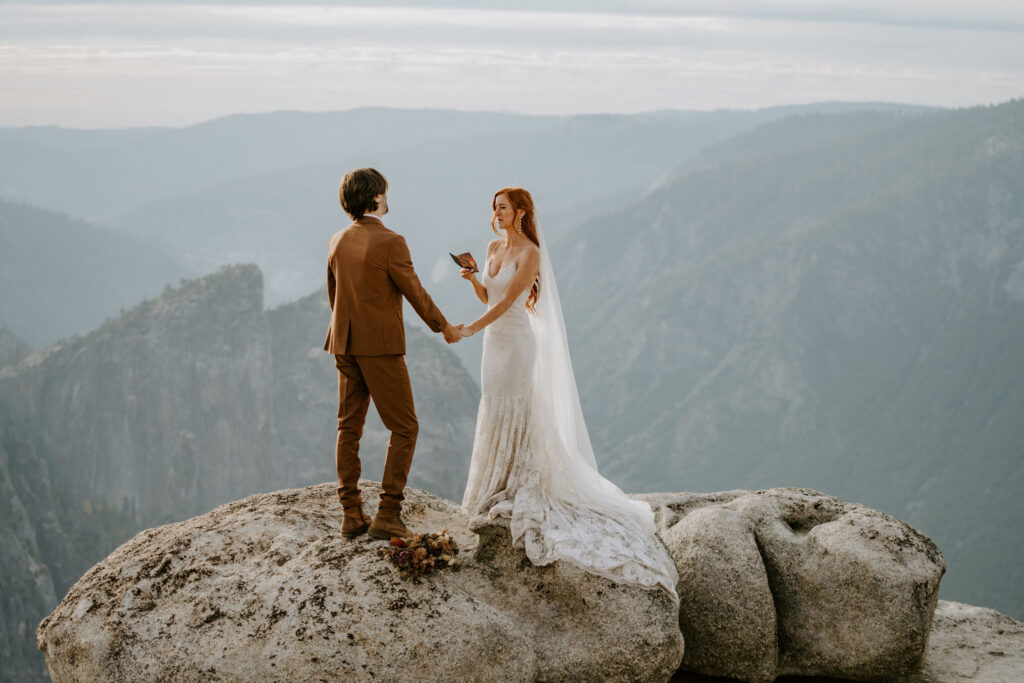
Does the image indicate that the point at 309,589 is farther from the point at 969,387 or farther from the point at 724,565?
the point at 969,387

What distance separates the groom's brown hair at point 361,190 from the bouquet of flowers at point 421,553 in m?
3.20

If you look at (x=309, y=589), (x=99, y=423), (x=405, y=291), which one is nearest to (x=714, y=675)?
(x=309, y=589)

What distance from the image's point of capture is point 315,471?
14688cm

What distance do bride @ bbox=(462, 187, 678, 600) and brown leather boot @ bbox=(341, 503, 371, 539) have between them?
1.21 meters

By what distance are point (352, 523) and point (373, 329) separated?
7.15 ft

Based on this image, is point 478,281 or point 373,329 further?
point 478,281

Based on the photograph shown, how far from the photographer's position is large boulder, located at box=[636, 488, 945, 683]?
948 centimetres

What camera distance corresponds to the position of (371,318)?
324 inches

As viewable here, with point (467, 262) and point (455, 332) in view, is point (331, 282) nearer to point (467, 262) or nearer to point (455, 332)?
point (455, 332)

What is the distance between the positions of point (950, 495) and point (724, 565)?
14933 centimetres

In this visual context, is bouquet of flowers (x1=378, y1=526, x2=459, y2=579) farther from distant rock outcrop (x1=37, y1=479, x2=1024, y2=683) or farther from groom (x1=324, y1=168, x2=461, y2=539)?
groom (x1=324, y1=168, x2=461, y2=539)

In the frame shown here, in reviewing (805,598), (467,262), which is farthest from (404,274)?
(805,598)

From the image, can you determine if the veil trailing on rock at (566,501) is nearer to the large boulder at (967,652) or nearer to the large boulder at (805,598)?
the large boulder at (805,598)

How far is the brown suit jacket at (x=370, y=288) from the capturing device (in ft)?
26.8
